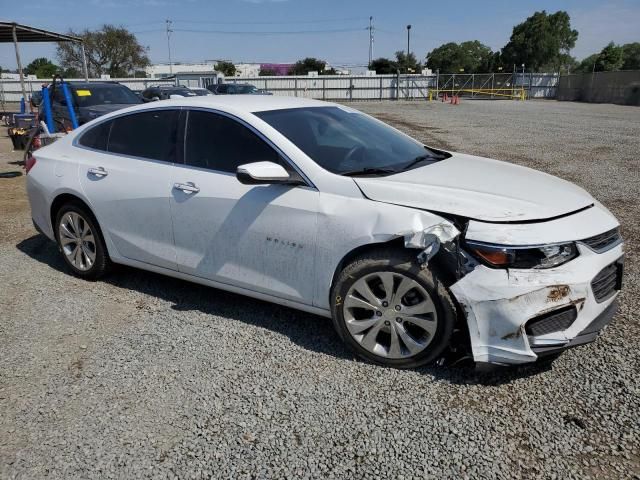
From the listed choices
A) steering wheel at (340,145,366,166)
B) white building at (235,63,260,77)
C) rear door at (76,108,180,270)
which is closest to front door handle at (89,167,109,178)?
rear door at (76,108,180,270)

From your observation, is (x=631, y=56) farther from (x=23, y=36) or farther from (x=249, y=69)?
(x=23, y=36)

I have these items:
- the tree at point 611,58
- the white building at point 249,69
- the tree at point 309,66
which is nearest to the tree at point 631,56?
the tree at point 611,58

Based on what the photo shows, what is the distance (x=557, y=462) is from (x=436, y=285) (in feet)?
3.32

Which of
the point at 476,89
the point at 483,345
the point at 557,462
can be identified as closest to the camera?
the point at 557,462

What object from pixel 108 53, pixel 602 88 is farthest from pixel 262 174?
pixel 108 53

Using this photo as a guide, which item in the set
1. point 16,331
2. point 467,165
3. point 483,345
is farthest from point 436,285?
point 16,331

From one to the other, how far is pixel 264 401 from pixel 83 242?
8.40 feet

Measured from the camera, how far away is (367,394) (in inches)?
114

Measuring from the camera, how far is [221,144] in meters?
3.70

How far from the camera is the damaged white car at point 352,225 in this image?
2754 mm

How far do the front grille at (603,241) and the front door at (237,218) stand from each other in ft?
5.12

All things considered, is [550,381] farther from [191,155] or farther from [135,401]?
[191,155]

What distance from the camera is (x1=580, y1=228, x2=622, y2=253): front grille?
9.38 ft

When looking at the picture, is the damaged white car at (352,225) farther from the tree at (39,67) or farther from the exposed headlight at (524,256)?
the tree at (39,67)
